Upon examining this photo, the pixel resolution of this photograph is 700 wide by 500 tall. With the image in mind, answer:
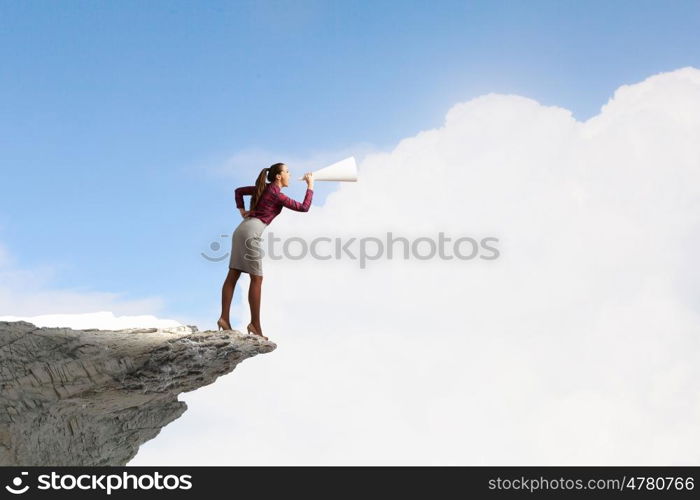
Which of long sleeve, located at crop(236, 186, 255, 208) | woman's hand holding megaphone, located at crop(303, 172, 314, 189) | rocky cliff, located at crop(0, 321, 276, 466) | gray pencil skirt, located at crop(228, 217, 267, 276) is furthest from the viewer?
long sleeve, located at crop(236, 186, 255, 208)

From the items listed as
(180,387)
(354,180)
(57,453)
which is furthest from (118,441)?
(354,180)

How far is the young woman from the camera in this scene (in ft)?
Answer: 29.0

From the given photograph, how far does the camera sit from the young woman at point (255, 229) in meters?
8.85

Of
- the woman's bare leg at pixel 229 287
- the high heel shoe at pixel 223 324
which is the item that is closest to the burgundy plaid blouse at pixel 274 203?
the woman's bare leg at pixel 229 287

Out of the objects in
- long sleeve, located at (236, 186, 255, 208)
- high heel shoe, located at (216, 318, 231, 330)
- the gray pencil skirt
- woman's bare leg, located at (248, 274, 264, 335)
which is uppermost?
long sleeve, located at (236, 186, 255, 208)

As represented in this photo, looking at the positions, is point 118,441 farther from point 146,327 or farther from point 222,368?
point 222,368

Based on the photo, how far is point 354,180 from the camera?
9.09 metres

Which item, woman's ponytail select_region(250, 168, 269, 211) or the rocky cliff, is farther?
woman's ponytail select_region(250, 168, 269, 211)

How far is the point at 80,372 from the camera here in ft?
28.1

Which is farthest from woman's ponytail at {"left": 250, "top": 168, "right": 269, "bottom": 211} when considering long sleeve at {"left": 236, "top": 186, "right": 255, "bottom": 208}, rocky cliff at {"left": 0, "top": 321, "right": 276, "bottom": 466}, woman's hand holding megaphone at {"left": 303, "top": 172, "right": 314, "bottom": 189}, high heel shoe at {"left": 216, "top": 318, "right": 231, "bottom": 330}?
rocky cliff at {"left": 0, "top": 321, "right": 276, "bottom": 466}

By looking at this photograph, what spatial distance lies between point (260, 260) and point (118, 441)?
3.68 m

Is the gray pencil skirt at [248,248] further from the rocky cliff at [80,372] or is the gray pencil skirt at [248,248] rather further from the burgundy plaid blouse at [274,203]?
the rocky cliff at [80,372]

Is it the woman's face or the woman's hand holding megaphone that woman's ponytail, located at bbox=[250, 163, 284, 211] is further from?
the woman's hand holding megaphone

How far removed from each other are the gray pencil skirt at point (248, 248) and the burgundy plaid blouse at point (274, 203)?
0.36 feet
